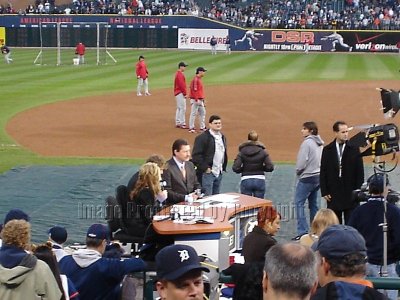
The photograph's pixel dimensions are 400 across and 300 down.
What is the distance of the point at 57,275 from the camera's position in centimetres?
656

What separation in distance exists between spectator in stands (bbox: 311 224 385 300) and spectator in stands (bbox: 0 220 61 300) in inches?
93.4

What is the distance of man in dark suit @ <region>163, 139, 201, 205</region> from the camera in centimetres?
1162

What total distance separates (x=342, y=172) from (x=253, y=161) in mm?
1775

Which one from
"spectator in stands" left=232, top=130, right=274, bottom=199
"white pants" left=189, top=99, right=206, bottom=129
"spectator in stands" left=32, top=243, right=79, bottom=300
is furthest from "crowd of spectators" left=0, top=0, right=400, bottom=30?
"spectator in stands" left=32, top=243, right=79, bottom=300

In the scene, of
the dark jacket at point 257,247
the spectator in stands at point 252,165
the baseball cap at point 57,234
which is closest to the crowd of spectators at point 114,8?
the spectator in stands at point 252,165

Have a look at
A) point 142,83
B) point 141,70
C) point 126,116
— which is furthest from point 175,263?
point 142,83

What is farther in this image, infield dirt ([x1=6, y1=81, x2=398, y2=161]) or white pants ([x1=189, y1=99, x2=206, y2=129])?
white pants ([x1=189, y1=99, x2=206, y2=129])

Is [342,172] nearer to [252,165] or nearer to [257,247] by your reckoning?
[252,165]

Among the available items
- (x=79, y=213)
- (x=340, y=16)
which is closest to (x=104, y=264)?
(x=79, y=213)

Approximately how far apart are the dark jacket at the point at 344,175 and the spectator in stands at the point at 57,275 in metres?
6.01

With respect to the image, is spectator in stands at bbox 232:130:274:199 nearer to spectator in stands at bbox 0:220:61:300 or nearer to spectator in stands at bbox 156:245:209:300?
spectator in stands at bbox 0:220:61:300

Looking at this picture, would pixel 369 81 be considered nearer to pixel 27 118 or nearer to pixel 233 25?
pixel 27 118

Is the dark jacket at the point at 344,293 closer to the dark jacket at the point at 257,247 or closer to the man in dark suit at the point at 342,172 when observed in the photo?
the dark jacket at the point at 257,247

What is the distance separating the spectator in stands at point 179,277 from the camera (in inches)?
175
